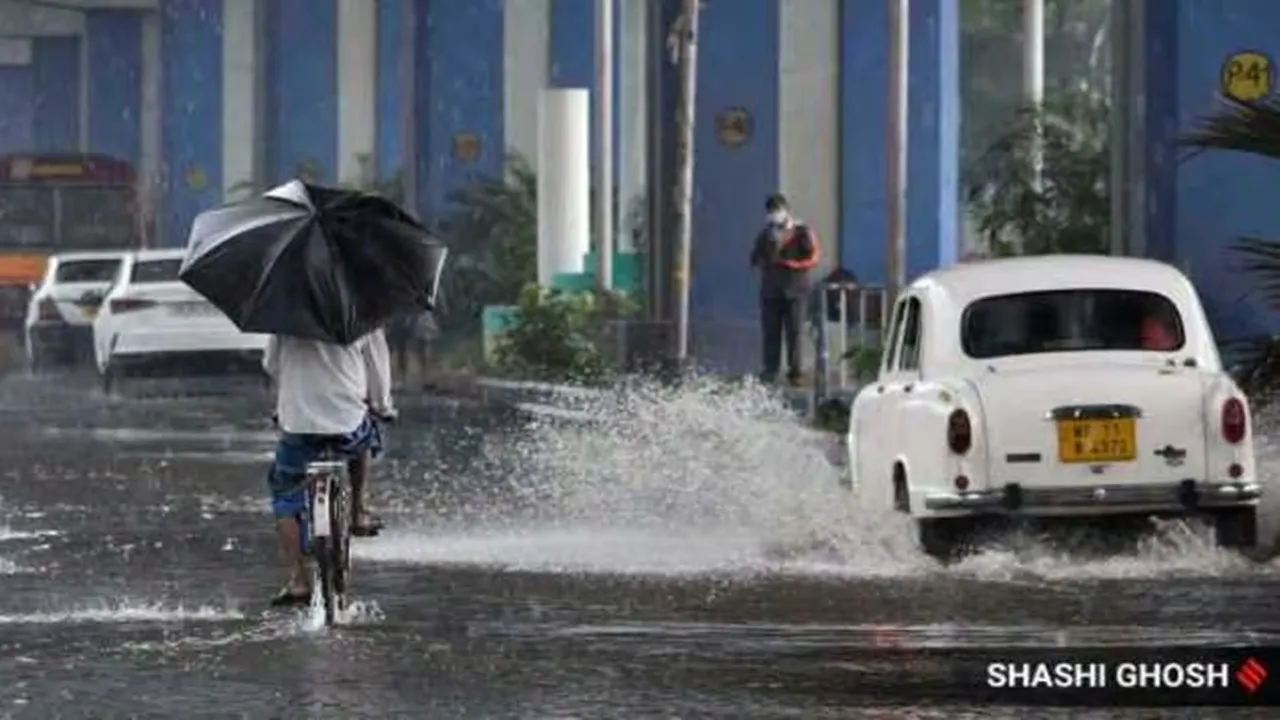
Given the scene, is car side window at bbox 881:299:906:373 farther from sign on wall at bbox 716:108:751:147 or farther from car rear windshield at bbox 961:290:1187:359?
sign on wall at bbox 716:108:751:147

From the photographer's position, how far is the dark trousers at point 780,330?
3375 cm

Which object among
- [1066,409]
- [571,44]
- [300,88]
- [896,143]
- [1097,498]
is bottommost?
[1097,498]

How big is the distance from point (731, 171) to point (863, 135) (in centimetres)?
241

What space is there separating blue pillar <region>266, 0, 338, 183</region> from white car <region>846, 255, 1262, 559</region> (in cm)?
4810

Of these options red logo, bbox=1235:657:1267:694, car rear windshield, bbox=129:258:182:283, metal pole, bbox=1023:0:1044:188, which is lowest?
red logo, bbox=1235:657:1267:694

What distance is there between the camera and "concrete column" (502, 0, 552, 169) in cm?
5369

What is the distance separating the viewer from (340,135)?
206 ft

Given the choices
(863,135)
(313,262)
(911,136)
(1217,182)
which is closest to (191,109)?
(863,135)

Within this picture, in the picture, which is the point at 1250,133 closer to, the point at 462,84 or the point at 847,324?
the point at 847,324

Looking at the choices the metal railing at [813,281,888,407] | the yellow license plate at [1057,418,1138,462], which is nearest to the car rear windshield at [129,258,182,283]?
the metal railing at [813,281,888,407]

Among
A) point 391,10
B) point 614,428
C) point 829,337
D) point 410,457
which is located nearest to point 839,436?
point 614,428

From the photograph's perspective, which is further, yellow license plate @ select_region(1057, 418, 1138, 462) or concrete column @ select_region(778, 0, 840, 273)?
concrete column @ select_region(778, 0, 840, 273)

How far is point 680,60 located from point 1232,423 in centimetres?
2183

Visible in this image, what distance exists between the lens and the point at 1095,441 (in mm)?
15484
